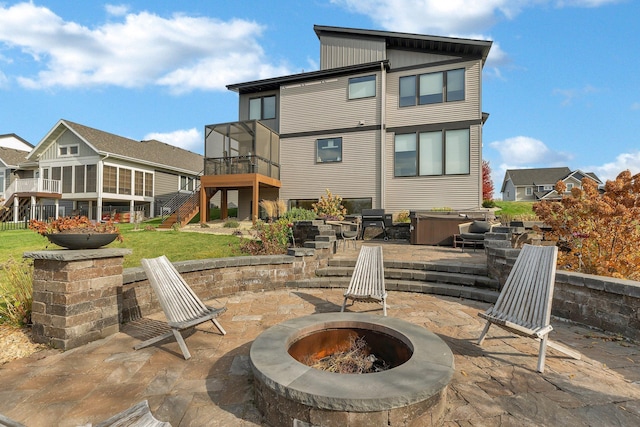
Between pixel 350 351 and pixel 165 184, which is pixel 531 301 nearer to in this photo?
pixel 350 351

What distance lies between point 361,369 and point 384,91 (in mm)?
14561

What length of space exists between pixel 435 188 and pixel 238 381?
43.5 ft

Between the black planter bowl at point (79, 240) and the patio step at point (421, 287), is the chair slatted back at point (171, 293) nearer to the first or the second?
the black planter bowl at point (79, 240)

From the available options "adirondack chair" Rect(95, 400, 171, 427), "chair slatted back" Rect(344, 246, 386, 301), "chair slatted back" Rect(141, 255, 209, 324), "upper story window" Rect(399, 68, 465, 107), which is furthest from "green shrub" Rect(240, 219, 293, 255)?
"upper story window" Rect(399, 68, 465, 107)

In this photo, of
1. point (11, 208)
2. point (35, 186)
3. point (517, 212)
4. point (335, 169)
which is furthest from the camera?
point (11, 208)

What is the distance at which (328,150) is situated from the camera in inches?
626

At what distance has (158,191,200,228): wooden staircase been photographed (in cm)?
1509

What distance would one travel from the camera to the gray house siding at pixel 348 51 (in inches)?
600

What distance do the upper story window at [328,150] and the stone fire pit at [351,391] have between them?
44.9ft

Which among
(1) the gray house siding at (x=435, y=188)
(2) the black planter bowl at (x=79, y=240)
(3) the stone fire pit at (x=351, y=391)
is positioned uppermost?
(1) the gray house siding at (x=435, y=188)

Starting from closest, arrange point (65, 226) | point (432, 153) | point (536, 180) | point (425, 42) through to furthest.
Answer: point (65, 226), point (425, 42), point (432, 153), point (536, 180)

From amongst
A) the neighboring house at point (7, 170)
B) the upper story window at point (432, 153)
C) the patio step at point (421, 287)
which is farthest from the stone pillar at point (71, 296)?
the neighboring house at point (7, 170)

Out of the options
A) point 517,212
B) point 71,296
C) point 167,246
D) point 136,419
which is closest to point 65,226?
point 71,296

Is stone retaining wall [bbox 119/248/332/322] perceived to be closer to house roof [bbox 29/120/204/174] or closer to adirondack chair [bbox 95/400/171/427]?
adirondack chair [bbox 95/400/171/427]
